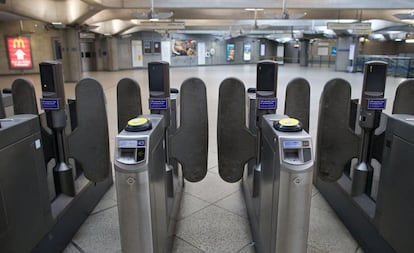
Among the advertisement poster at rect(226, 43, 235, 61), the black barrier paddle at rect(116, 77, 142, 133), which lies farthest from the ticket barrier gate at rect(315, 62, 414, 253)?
the advertisement poster at rect(226, 43, 235, 61)

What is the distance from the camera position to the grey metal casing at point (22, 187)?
1414mm

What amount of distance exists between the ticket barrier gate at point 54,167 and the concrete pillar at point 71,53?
36.2 feet

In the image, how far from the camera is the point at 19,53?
15.1 metres

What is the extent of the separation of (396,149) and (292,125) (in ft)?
1.95

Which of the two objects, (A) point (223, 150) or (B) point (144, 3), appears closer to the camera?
(A) point (223, 150)

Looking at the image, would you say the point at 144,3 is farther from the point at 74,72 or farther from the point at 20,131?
the point at 20,131

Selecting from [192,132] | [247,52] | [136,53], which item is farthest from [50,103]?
[247,52]

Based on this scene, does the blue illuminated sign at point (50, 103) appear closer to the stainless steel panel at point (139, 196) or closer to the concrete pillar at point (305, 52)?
the stainless steel panel at point (139, 196)

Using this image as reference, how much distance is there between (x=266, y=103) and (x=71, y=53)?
12.2m

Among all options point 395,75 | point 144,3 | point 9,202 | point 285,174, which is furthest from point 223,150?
point 395,75

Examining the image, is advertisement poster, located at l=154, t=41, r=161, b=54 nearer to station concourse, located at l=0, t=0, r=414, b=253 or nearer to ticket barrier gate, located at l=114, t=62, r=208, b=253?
station concourse, located at l=0, t=0, r=414, b=253

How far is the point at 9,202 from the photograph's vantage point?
1443mm

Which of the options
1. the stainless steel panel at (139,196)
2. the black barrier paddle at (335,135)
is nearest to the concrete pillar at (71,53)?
the black barrier paddle at (335,135)

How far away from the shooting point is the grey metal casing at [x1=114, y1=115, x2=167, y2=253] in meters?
1.36
